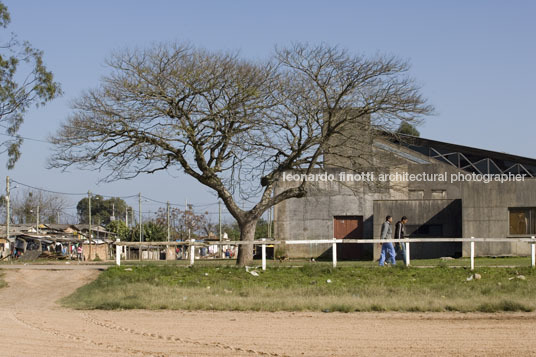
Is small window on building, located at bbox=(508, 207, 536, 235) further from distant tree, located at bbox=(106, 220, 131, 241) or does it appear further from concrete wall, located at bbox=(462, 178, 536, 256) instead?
distant tree, located at bbox=(106, 220, 131, 241)

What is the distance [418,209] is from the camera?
119ft

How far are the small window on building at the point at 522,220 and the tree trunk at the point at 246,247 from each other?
15113mm

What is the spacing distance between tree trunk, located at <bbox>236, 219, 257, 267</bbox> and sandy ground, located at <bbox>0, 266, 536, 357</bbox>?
1014 cm

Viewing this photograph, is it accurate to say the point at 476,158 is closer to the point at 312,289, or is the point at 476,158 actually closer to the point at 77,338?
the point at 312,289

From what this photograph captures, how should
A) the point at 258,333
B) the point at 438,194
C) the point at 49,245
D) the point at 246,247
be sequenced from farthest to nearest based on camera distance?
the point at 49,245 < the point at 438,194 < the point at 246,247 < the point at 258,333

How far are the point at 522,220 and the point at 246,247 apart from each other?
16040 millimetres

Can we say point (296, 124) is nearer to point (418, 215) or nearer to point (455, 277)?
point (455, 277)

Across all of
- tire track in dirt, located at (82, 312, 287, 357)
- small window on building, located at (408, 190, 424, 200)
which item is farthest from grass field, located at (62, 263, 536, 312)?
small window on building, located at (408, 190, 424, 200)

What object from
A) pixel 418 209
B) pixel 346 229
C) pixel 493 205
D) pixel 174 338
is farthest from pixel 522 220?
pixel 174 338

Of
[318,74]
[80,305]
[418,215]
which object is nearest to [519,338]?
[80,305]

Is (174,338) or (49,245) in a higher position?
(174,338)

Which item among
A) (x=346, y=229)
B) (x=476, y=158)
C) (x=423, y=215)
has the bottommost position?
(x=346, y=229)

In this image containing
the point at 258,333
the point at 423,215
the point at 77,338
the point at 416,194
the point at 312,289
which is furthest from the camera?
the point at 416,194

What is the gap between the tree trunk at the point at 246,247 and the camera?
25594 mm
